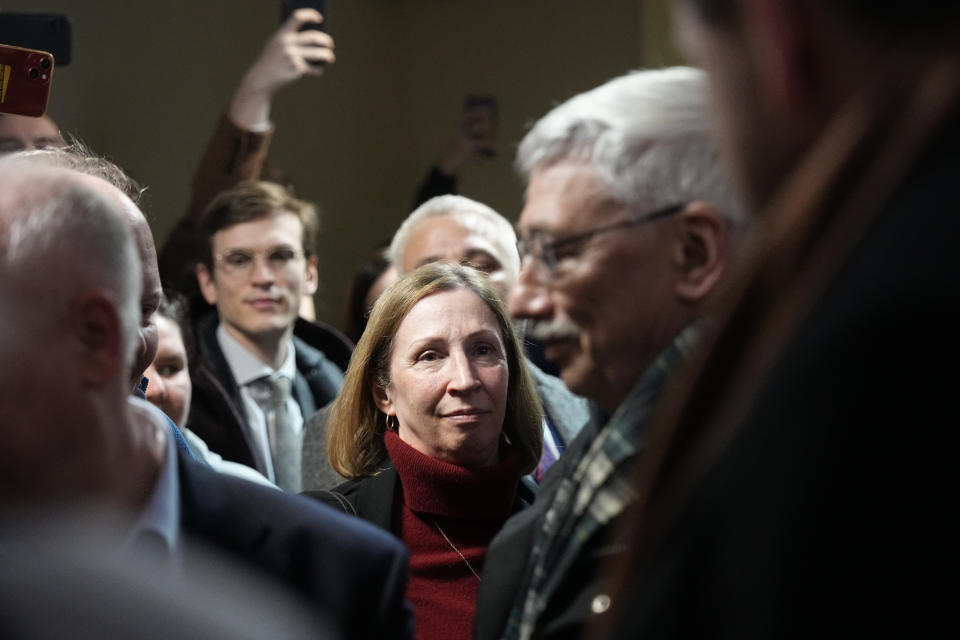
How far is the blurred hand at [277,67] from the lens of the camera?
169 inches

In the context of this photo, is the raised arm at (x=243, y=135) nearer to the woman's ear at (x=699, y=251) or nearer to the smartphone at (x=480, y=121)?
the smartphone at (x=480, y=121)

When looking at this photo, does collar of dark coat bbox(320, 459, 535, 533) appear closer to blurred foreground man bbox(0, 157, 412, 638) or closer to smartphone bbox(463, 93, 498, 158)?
blurred foreground man bbox(0, 157, 412, 638)

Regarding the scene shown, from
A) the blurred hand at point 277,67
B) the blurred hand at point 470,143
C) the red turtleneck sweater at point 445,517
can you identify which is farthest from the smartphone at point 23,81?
the blurred hand at point 470,143

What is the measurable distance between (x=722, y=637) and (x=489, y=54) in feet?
22.8

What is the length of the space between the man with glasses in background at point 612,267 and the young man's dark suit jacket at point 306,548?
18 cm

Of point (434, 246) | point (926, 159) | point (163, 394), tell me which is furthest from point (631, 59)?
point (926, 159)

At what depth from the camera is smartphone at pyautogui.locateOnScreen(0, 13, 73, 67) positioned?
2193 mm

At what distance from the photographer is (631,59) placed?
679 cm

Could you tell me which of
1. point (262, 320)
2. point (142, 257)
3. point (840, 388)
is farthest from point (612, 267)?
point (262, 320)

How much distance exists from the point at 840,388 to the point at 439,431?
1848mm

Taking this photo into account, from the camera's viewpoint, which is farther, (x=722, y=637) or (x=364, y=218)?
(x=364, y=218)

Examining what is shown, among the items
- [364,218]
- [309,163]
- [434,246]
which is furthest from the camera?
[364,218]

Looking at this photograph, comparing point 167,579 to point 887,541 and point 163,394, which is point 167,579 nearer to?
point 887,541

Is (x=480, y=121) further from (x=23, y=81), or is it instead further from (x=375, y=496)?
(x=23, y=81)
